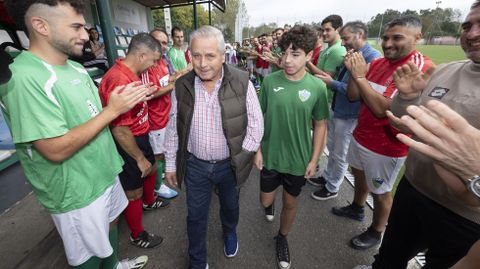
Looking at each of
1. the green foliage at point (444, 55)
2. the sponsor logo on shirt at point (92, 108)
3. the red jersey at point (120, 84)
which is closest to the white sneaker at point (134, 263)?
the red jersey at point (120, 84)

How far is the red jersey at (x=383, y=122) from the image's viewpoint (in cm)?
214

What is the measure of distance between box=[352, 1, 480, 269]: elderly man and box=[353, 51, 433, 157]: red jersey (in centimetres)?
37

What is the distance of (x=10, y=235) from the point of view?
2.53 meters

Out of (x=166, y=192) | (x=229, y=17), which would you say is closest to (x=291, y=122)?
(x=166, y=192)

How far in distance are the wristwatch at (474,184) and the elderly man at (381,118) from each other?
55.6 inches

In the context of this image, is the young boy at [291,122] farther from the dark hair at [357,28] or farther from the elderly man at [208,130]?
the dark hair at [357,28]

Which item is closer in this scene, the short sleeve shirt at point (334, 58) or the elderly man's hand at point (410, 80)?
the elderly man's hand at point (410, 80)

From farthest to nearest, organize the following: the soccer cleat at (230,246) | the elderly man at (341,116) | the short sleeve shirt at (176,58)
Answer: the short sleeve shirt at (176,58) < the elderly man at (341,116) < the soccer cleat at (230,246)

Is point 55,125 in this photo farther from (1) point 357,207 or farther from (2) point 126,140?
(1) point 357,207

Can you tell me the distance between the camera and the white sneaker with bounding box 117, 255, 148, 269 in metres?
2.19

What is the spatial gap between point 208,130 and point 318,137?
41.8 inches

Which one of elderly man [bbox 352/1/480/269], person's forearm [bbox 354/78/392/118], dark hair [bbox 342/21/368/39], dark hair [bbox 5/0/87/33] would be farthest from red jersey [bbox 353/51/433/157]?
dark hair [bbox 5/0/87/33]

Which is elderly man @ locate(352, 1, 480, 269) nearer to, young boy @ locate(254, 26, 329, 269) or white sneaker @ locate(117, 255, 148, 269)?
young boy @ locate(254, 26, 329, 269)

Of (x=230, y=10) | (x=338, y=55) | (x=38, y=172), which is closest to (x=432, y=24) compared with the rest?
(x=230, y=10)
